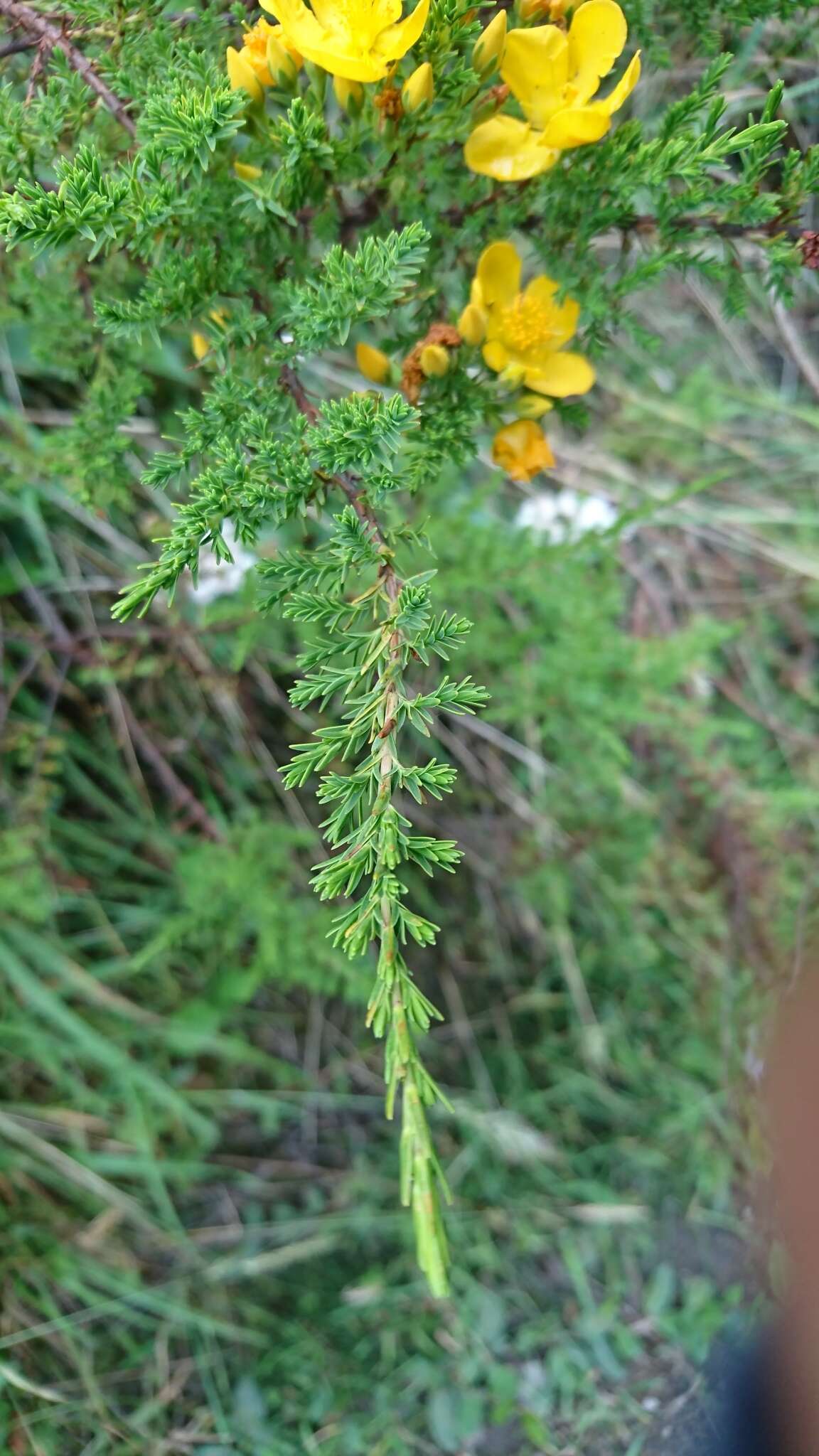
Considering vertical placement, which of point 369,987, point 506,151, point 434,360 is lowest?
point 369,987

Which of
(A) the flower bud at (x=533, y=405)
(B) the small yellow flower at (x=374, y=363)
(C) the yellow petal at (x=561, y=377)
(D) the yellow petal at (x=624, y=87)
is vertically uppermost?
(D) the yellow petal at (x=624, y=87)

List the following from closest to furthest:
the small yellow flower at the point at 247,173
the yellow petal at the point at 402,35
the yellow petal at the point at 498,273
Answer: the yellow petal at the point at 402,35
the small yellow flower at the point at 247,173
the yellow petal at the point at 498,273

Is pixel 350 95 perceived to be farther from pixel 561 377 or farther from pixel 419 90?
pixel 561 377

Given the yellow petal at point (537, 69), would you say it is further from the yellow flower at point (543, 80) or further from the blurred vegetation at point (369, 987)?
the blurred vegetation at point (369, 987)

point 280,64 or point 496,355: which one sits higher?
point 280,64

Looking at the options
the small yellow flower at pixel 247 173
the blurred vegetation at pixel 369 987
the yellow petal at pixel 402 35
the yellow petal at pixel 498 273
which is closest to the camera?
the yellow petal at pixel 402 35

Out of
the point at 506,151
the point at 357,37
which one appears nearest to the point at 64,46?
the point at 357,37

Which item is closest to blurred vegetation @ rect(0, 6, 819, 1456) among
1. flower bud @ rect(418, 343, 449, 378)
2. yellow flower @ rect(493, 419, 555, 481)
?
yellow flower @ rect(493, 419, 555, 481)

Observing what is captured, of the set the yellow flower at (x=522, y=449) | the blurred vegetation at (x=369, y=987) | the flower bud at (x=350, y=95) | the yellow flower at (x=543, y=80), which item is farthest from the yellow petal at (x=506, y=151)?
the blurred vegetation at (x=369, y=987)
